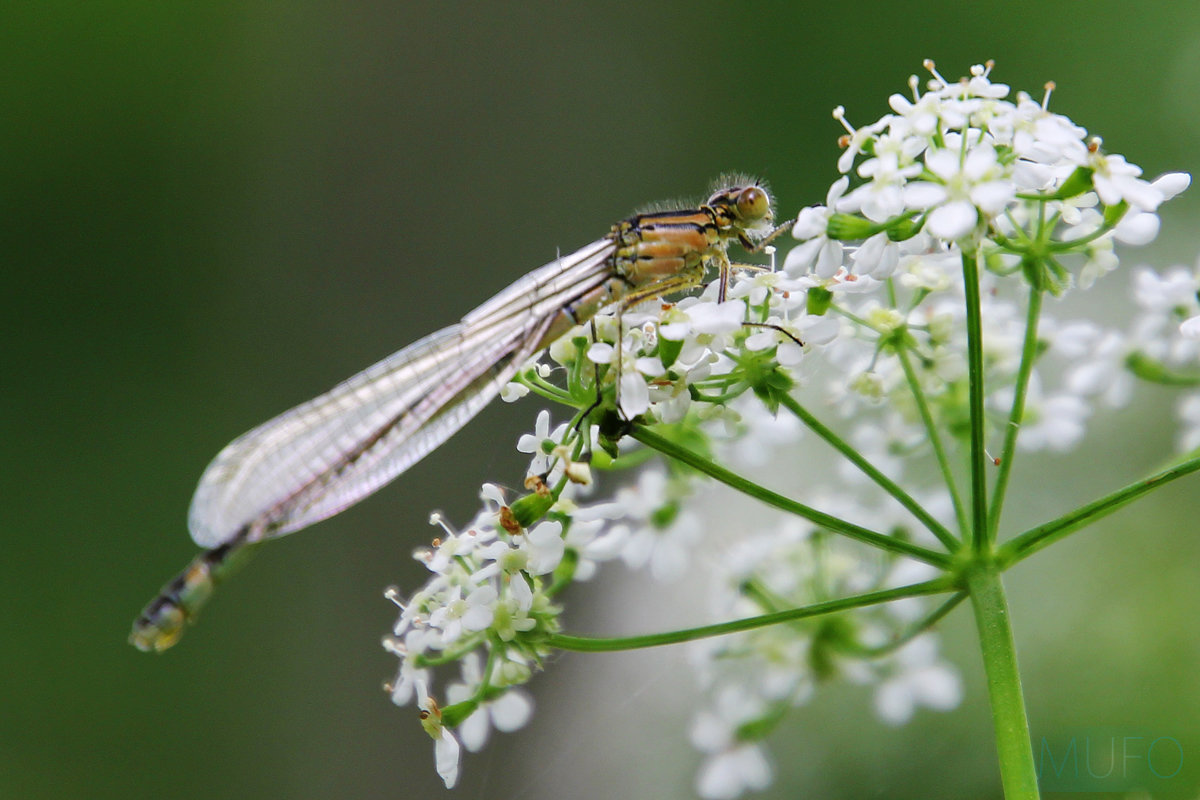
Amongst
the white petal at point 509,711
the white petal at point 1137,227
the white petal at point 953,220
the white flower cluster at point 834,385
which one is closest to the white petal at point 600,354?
the white flower cluster at point 834,385

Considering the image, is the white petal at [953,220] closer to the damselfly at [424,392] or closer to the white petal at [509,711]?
the damselfly at [424,392]

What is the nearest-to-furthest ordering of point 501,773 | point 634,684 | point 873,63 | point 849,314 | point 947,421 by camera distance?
point 849,314
point 947,421
point 634,684
point 501,773
point 873,63

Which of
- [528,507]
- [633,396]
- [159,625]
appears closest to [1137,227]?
[633,396]

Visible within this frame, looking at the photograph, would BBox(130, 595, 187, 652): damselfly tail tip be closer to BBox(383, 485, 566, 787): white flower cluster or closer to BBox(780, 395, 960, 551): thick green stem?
BBox(383, 485, 566, 787): white flower cluster

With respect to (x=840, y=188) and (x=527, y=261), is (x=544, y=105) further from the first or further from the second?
(x=840, y=188)

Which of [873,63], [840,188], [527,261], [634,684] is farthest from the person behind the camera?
[527,261]

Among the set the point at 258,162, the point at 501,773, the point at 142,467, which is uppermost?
the point at 258,162

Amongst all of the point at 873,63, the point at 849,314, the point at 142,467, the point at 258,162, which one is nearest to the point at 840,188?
the point at 849,314

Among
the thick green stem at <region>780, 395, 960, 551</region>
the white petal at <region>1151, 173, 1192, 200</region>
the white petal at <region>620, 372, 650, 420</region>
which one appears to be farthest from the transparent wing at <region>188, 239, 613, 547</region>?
the white petal at <region>1151, 173, 1192, 200</region>

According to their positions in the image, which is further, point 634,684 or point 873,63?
point 873,63
